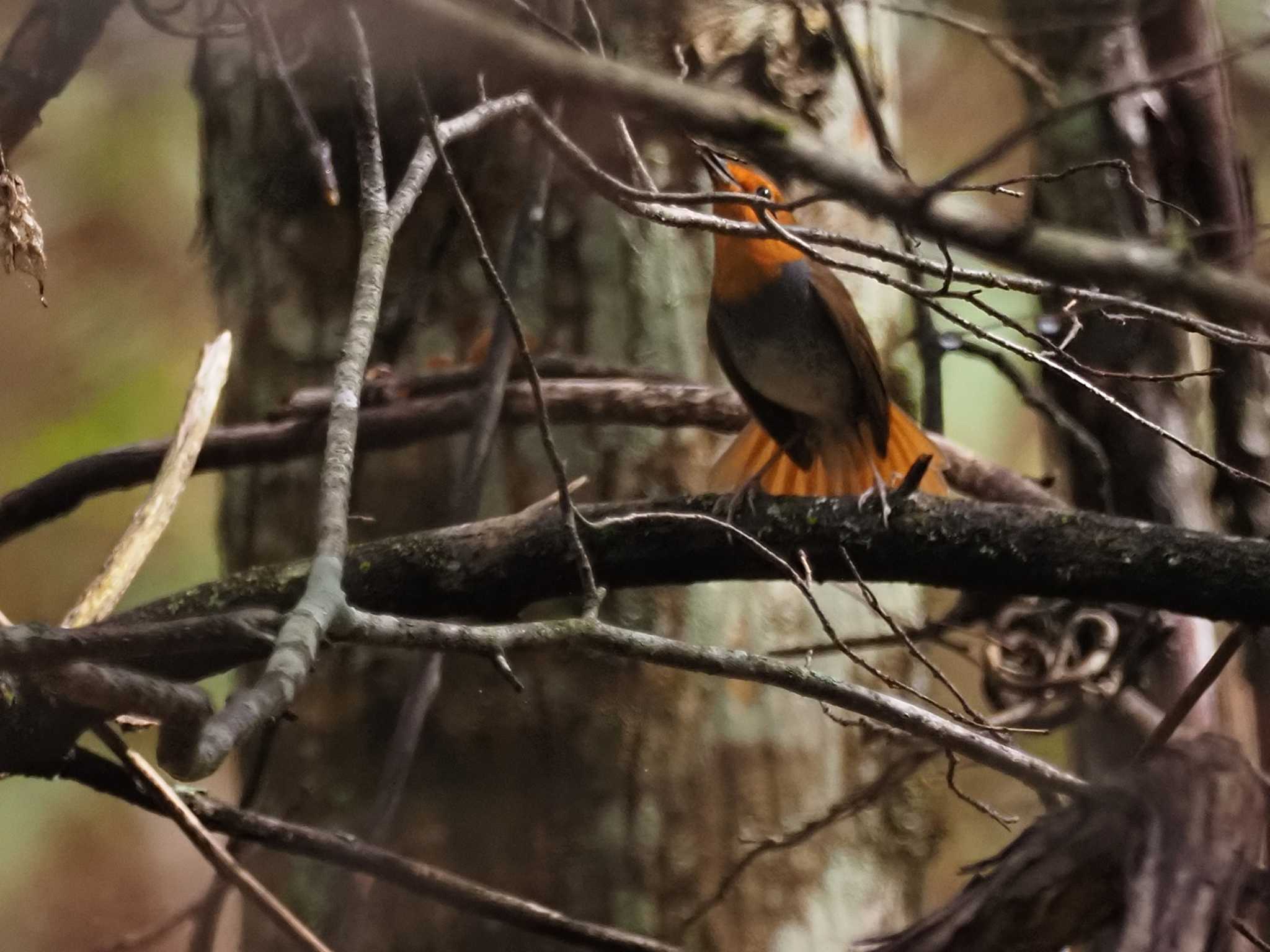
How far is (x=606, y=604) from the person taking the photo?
86.8 inches

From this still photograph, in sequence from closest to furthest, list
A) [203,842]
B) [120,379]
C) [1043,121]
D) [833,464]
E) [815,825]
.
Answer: [1043,121] < [203,842] < [815,825] < [833,464] < [120,379]

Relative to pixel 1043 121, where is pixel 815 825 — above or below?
below

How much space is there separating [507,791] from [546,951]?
0.86 feet

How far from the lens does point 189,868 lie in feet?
13.7

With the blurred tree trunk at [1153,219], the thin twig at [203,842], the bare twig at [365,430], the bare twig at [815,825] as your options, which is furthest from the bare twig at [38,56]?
the blurred tree trunk at [1153,219]

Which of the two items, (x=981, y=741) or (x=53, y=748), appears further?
(x=53, y=748)

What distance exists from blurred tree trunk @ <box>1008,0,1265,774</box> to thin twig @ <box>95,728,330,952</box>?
1453 millimetres

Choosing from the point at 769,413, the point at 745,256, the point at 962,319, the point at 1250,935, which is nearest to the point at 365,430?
the point at 769,413

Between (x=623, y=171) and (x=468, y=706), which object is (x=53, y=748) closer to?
(x=468, y=706)

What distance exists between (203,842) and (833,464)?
1700mm

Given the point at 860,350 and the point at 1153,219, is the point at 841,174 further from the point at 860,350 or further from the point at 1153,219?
the point at 1153,219

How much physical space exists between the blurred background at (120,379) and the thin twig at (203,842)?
138 centimetres

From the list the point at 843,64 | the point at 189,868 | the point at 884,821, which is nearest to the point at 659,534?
the point at 884,821

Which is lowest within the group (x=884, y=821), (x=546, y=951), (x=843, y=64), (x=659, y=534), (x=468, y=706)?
(x=546, y=951)
